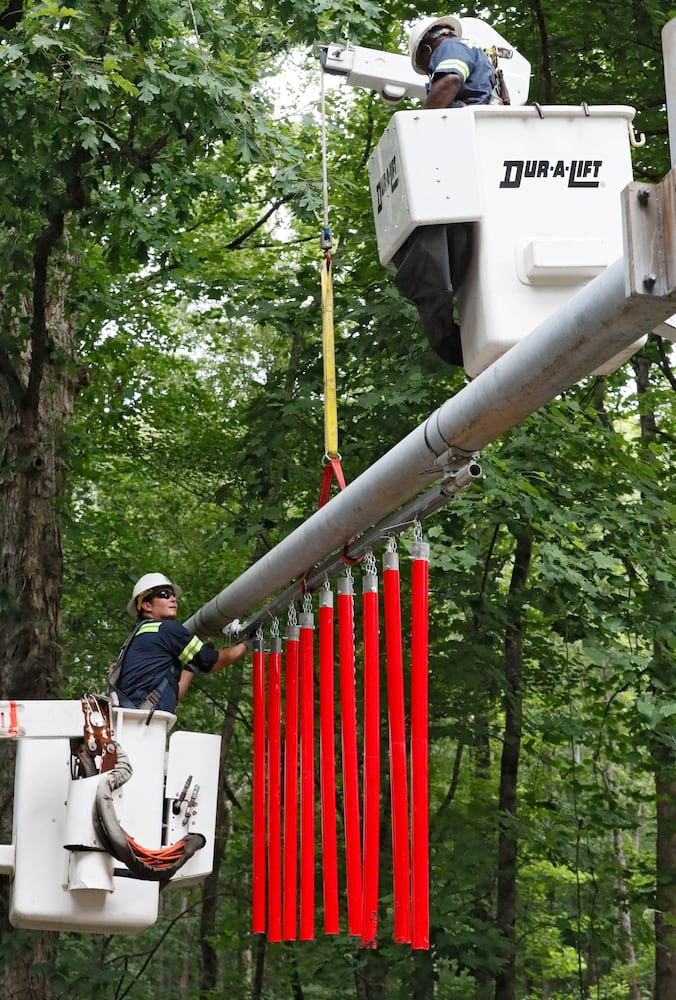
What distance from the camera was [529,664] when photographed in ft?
40.0

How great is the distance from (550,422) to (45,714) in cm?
459

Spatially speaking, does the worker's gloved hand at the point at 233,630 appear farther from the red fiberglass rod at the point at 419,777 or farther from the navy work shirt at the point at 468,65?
the navy work shirt at the point at 468,65

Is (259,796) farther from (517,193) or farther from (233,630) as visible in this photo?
(517,193)

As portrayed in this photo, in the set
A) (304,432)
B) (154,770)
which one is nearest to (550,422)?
(304,432)

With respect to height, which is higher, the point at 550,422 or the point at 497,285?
the point at 550,422

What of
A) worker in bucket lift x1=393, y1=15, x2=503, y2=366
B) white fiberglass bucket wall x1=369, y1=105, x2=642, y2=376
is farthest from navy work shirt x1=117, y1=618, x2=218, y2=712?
white fiberglass bucket wall x1=369, y1=105, x2=642, y2=376

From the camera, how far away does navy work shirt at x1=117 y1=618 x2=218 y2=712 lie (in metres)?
5.68

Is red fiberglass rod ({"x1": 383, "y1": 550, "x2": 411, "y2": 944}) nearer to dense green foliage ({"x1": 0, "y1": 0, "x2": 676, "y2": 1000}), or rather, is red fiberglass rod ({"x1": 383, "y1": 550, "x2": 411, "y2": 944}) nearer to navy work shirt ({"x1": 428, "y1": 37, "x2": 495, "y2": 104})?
navy work shirt ({"x1": 428, "y1": 37, "x2": 495, "y2": 104})

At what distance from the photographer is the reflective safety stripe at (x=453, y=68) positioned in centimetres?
430

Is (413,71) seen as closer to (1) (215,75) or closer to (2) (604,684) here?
(1) (215,75)

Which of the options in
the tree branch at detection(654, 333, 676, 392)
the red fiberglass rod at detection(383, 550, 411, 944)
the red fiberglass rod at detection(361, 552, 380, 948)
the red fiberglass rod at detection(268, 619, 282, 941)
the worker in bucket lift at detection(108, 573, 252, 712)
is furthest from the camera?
the tree branch at detection(654, 333, 676, 392)

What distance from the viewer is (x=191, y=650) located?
5.76m

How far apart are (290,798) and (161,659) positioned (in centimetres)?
90

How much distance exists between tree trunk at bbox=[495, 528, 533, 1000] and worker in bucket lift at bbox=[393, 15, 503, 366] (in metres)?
5.77
